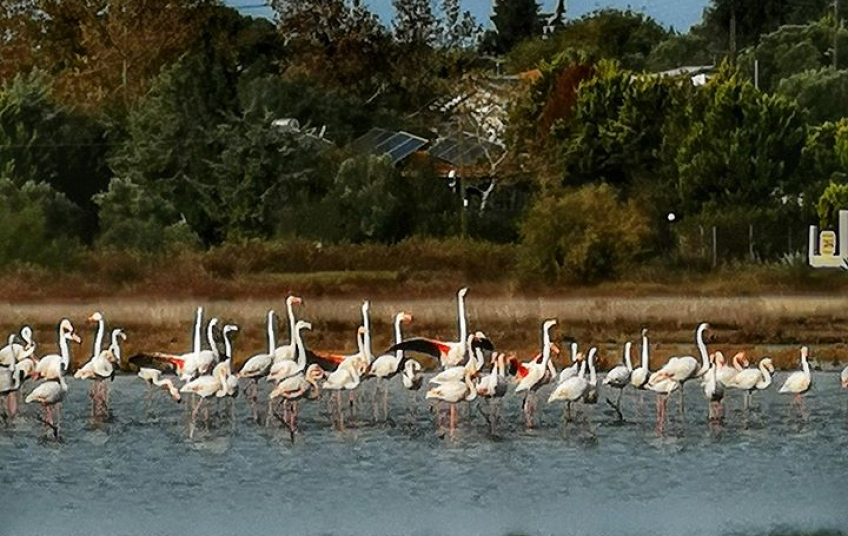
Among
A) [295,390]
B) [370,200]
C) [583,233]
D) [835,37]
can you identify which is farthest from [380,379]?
[835,37]

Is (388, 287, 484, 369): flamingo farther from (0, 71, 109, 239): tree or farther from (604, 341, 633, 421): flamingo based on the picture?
(0, 71, 109, 239): tree

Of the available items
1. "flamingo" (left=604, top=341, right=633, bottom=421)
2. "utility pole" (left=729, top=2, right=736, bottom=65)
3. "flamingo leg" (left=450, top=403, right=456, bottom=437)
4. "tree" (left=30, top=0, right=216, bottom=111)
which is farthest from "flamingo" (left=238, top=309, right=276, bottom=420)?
"utility pole" (left=729, top=2, right=736, bottom=65)

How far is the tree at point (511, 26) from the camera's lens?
58.7 feet

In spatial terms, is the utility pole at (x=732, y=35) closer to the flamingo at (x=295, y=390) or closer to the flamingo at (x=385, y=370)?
the flamingo at (x=385, y=370)

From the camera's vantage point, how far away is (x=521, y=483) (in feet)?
38.9

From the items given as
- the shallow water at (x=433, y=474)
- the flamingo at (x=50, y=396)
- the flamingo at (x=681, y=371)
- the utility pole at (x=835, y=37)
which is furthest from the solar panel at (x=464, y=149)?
the flamingo at (x=50, y=396)

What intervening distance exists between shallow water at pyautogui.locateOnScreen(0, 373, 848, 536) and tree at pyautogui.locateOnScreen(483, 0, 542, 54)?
151 inches

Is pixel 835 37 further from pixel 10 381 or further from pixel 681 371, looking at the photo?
pixel 10 381

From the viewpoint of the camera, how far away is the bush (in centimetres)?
1627

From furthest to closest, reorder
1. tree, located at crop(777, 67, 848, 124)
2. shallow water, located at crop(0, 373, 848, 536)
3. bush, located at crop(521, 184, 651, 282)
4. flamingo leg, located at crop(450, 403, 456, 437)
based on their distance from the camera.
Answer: tree, located at crop(777, 67, 848, 124), bush, located at crop(521, 184, 651, 282), flamingo leg, located at crop(450, 403, 456, 437), shallow water, located at crop(0, 373, 848, 536)

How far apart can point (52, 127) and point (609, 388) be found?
4466 mm

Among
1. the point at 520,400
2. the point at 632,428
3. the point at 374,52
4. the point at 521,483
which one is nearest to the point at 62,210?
the point at 374,52

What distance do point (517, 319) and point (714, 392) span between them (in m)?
4.23

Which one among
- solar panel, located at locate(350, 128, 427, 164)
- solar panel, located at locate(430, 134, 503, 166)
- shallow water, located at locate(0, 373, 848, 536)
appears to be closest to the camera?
shallow water, located at locate(0, 373, 848, 536)
